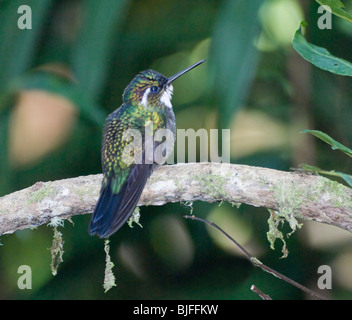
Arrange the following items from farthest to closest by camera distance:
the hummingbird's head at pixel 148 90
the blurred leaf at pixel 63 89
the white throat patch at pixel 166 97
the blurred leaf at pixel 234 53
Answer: the blurred leaf at pixel 63 89 → the blurred leaf at pixel 234 53 → the white throat patch at pixel 166 97 → the hummingbird's head at pixel 148 90

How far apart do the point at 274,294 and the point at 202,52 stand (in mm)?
2064

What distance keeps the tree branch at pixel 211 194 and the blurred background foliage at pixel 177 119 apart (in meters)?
0.89

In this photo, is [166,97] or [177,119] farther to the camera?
[177,119]

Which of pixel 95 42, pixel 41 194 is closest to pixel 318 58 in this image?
pixel 41 194

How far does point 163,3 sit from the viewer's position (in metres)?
4.69

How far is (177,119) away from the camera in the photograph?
4477 mm

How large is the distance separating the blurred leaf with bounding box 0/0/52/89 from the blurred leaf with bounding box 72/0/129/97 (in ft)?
1.05

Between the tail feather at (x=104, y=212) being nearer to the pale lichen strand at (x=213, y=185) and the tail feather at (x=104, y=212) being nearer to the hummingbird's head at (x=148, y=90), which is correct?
the pale lichen strand at (x=213, y=185)

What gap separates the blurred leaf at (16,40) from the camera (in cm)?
368

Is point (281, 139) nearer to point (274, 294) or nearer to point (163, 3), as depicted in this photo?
point (274, 294)

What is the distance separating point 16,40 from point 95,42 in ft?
1.79

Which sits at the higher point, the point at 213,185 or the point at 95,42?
the point at 95,42


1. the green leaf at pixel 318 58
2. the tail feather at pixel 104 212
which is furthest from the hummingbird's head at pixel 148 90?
the green leaf at pixel 318 58

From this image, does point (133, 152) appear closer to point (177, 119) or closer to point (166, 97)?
point (166, 97)
